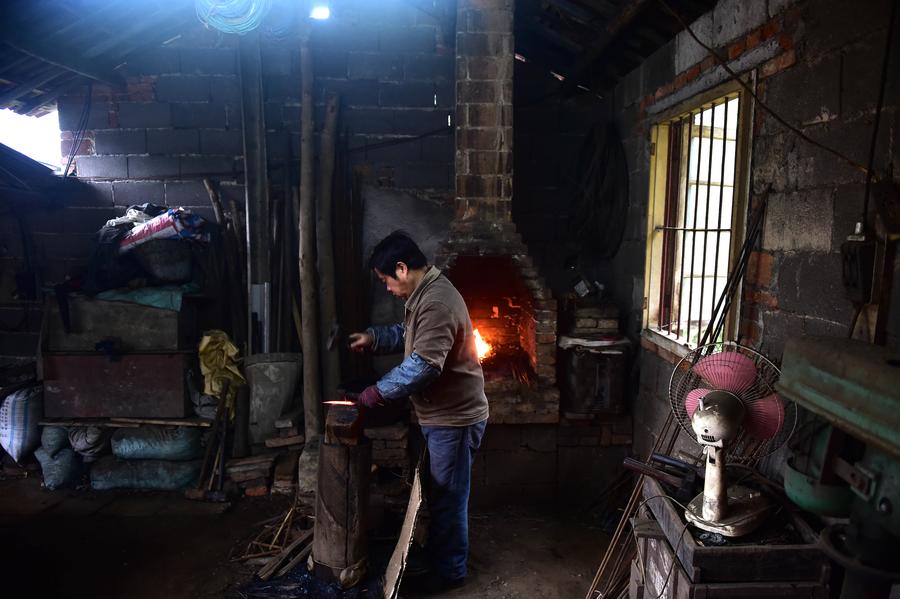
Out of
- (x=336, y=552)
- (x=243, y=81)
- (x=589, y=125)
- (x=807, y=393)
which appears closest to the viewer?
(x=807, y=393)

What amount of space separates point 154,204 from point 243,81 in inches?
60.7

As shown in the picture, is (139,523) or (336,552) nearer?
(336,552)

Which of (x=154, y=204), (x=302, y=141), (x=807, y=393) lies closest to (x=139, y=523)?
(x=154, y=204)

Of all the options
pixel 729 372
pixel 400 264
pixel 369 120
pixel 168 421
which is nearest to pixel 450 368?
pixel 400 264

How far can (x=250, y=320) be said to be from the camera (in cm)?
559

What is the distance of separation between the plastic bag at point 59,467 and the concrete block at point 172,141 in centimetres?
303

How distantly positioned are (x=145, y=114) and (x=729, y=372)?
586 centimetres

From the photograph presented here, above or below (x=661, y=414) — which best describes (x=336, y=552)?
below

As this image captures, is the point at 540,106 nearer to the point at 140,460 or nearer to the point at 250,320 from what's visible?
the point at 250,320

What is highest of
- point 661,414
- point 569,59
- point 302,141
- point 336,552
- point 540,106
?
point 569,59

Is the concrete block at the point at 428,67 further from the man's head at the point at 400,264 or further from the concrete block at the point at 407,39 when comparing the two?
the man's head at the point at 400,264

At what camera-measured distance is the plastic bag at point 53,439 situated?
5289 millimetres

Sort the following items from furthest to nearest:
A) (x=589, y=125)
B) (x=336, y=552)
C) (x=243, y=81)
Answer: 1. (x=589, y=125)
2. (x=243, y=81)
3. (x=336, y=552)

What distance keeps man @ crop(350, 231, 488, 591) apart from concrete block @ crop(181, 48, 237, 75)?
138 inches
